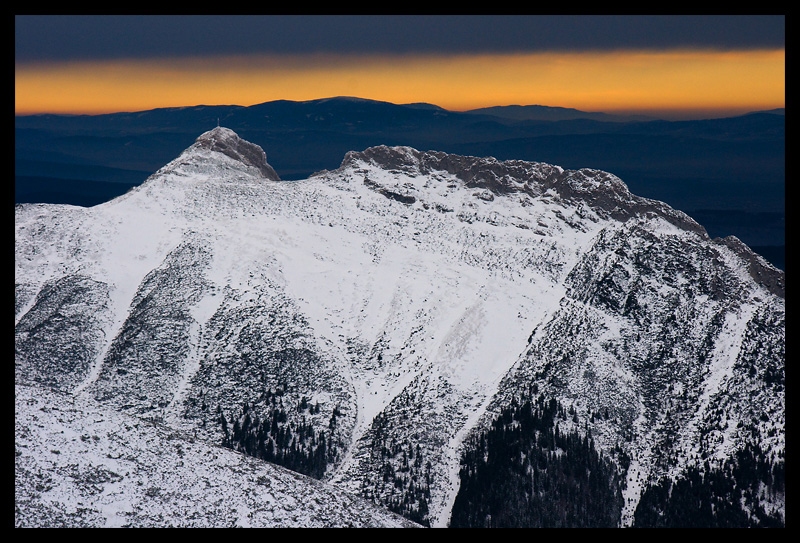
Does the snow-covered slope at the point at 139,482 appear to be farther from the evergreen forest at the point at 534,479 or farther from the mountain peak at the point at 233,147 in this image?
the mountain peak at the point at 233,147

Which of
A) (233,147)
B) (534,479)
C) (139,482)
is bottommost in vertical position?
(534,479)

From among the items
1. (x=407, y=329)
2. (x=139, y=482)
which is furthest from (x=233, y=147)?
(x=139, y=482)

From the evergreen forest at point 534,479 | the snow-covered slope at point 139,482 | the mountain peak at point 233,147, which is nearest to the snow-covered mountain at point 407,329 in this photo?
the evergreen forest at point 534,479

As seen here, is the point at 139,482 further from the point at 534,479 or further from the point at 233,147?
the point at 233,147

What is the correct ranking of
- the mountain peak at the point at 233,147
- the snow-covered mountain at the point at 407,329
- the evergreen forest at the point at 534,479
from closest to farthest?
the evergreen forest at the point at 534,479
the snow-covered mountain at the point at 407,329
the mountain peak at the point at 233,147

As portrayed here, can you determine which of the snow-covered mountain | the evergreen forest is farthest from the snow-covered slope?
the evergreen forest

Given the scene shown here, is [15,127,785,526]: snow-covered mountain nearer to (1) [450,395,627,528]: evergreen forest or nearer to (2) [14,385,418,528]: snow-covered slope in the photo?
(1) [450,395,627,528]: evergreen forest

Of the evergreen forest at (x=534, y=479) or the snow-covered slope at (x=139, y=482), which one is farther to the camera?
the evergreen forest at (x=534, y=479)
